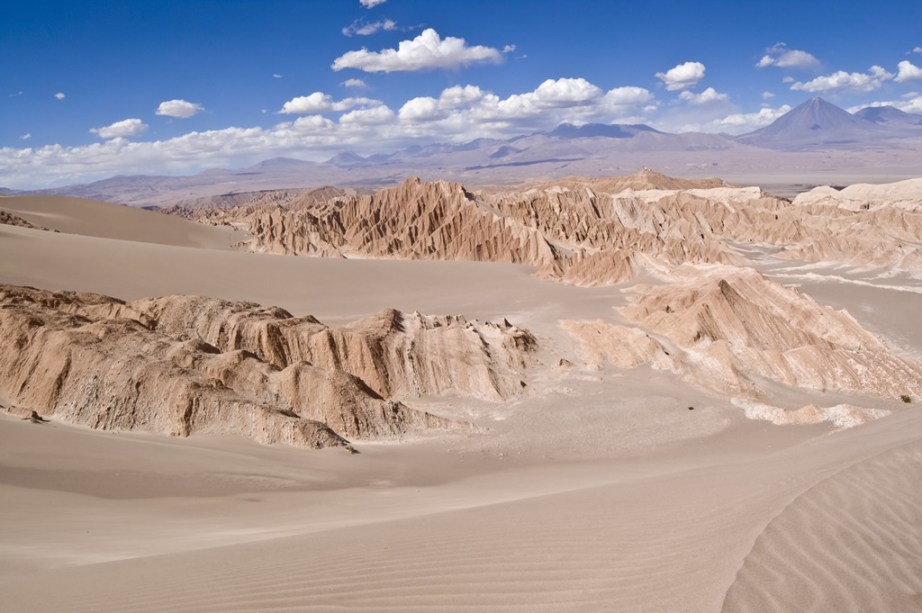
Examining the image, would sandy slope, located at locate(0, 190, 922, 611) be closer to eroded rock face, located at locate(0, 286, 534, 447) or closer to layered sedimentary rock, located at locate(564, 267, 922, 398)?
eroded rock face, located at locate(0, 286, 534, 447)

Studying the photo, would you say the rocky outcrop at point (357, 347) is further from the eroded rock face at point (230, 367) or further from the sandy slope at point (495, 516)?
the sandy slope at point (495, 516)

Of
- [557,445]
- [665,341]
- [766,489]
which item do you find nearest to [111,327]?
[557,445]

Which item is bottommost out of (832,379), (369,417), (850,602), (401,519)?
(832,379)

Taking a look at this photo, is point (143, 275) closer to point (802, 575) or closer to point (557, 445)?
point (557, 445)

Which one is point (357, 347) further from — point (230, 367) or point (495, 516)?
point (495, 516)

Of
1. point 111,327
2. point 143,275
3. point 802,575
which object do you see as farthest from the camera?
point 143,275

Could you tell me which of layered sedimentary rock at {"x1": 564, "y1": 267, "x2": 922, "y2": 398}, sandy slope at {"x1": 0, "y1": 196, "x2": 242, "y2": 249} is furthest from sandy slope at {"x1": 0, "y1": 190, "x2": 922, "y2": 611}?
sandy slope at {"x1": 0, "y1": 196, "x2": 242, "y2": 249}
